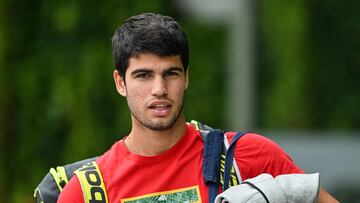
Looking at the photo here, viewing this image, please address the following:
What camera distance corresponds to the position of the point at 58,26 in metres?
11.7

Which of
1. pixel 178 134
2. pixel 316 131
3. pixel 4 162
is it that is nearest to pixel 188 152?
pixel 178 134

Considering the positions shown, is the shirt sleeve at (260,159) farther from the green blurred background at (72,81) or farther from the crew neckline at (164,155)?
the green blurred background at (72,81)

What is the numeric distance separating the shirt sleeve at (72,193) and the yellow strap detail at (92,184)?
2cm

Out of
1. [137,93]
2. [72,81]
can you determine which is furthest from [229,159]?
[72,81]

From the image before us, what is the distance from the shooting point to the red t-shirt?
4.52 meters

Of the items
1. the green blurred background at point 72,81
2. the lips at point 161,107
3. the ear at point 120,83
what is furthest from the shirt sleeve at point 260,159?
the green blurred background at point 72,81

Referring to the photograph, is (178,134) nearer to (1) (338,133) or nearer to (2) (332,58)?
(1) (338,133)

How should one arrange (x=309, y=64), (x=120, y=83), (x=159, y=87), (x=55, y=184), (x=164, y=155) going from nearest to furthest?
(x=159, y=87) → (x=164, y=155) → (x=120, y=83) → (x=55, y=184) → (x=309, y=64)

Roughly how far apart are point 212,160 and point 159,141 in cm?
24

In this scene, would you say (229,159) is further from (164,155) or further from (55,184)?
(55,184)

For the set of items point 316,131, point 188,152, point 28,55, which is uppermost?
point 188,152

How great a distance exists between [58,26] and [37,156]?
1252mm

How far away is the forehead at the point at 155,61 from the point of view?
452cm

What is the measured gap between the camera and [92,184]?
15.1ft
